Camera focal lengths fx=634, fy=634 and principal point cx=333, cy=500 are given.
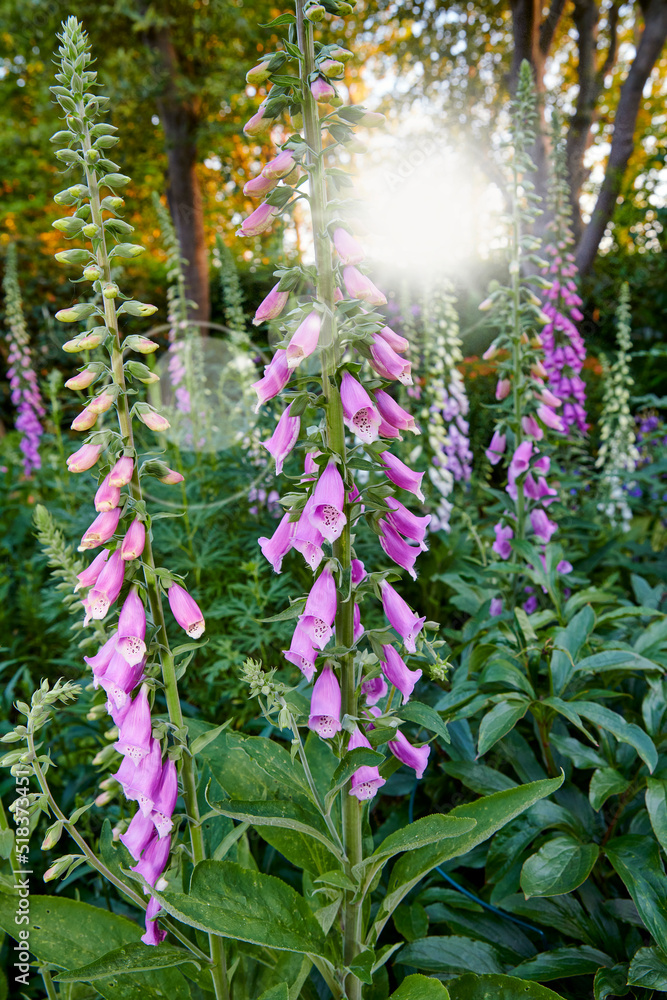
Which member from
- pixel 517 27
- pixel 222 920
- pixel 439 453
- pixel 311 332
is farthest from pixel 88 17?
pixel 222 920

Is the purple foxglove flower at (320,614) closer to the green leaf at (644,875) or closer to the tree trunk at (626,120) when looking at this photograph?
the green leaf at (644,875)

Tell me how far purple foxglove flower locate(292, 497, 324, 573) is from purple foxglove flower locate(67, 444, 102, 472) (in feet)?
1.49

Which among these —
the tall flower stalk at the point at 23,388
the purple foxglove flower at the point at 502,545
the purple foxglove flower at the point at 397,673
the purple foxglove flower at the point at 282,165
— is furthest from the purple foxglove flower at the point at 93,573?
the tall flower stalk at the point at 23,388

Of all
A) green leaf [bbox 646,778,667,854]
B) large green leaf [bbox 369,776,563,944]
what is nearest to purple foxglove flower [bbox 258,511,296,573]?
large green leaf [bbox 369,776,563,944]

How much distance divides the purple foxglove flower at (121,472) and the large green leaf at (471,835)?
0.95 m

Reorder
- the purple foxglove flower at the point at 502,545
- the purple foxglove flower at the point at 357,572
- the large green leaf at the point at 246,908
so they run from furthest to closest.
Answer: the purple foxglove flower at the point at 502,545 < the purple foxglove flower at the point at 357,572 < the large green leaf at the point at 246,908

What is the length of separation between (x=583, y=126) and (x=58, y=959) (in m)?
13.4

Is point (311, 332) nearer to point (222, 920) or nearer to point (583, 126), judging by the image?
point (222, 920)

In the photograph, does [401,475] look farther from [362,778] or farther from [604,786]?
[604,786]

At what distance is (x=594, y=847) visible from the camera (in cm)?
171

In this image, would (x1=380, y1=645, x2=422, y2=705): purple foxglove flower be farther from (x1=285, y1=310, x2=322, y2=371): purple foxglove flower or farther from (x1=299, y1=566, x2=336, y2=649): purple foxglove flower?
(x1=285, y1=310, x2=322, y2=371): purple foxglove flower

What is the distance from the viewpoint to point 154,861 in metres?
1.36

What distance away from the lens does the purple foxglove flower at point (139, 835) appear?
1.37 metres

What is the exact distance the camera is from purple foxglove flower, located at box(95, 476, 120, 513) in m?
1.26
